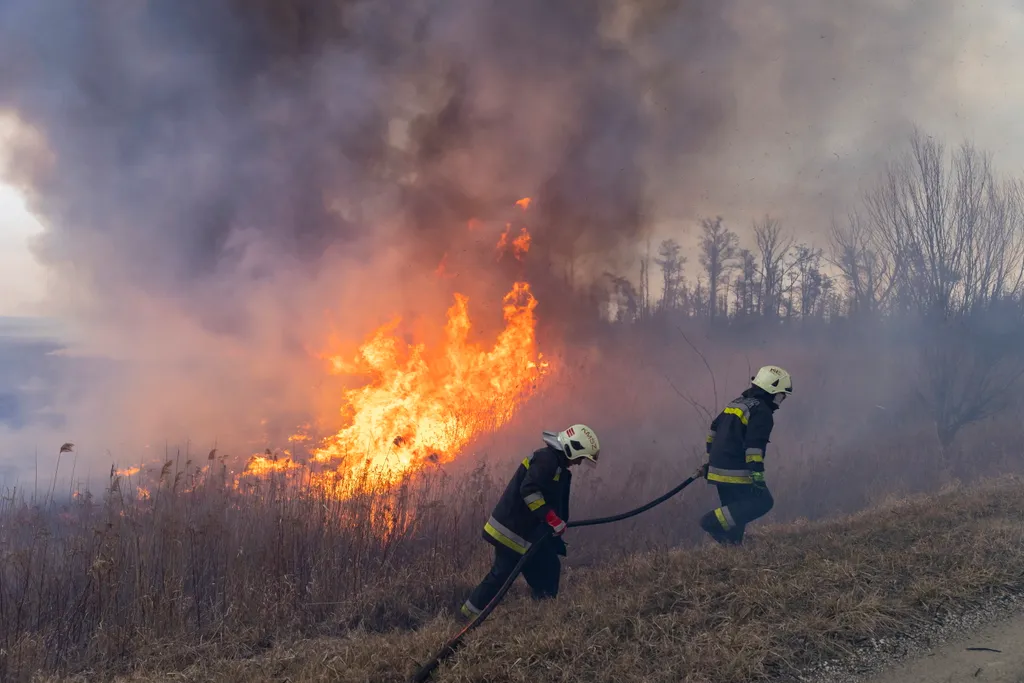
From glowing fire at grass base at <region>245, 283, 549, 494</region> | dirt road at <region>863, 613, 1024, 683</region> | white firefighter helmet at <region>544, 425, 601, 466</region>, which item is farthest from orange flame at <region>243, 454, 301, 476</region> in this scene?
dirt road at <region>863, 613, 1024, 683</region>

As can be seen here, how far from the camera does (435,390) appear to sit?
12156 millimetres

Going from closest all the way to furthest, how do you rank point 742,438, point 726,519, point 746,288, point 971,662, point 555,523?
point 971,662, point 555,523, point 726,519, point 742,438, point 746,288

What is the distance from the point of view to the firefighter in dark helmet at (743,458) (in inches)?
256

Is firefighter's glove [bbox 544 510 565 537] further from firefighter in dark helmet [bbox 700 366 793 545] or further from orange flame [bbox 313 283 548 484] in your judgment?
orange flame [bbox 313 283 548 484]

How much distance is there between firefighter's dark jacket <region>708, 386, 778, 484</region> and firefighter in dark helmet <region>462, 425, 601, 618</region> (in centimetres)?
199

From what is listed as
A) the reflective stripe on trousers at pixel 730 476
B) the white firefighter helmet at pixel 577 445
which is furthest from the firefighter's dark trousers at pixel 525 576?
the reflective stripe on trousers at pixel 730 476

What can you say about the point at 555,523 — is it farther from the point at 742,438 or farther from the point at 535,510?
the point at 742,438

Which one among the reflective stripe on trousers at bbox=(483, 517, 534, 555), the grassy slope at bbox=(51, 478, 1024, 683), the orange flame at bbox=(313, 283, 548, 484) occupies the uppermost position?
the orange flame at bbox=(313, 283, 548, 484)

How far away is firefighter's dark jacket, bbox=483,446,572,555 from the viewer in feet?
17.0

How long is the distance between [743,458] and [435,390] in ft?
22.4

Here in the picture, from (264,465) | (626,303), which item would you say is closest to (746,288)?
(626,303)

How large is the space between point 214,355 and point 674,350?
39.8 feet

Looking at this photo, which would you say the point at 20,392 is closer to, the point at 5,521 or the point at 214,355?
the point at 214,355

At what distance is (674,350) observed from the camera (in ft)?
56.5
